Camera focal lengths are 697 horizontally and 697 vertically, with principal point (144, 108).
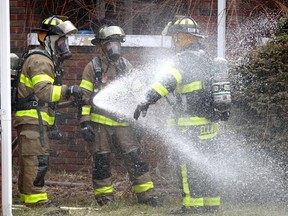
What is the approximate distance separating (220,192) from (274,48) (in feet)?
5.71

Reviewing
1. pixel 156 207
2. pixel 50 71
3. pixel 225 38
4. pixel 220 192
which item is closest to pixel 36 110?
pixel 50 71

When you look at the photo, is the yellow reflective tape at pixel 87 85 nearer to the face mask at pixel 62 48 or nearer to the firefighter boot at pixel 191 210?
the face mask at pixel 62 48

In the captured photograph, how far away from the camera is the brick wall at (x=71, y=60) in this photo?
9.29m

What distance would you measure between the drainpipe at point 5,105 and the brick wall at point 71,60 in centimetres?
306

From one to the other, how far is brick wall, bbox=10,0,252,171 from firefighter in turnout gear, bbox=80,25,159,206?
1462 millimetres

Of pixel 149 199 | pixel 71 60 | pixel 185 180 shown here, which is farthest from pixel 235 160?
pixel 71 60

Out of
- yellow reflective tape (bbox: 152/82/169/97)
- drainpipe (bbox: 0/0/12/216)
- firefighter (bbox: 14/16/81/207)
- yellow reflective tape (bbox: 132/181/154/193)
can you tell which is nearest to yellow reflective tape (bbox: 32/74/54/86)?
firefighter (bbox: 14/16/81/207)

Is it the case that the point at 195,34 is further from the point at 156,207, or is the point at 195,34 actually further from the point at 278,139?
the point at 156,207

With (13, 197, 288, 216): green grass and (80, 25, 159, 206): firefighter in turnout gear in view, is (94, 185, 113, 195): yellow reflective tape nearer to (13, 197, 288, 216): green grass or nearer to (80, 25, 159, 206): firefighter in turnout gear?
(80, 25, 159, 206): firefighter in turnout gear

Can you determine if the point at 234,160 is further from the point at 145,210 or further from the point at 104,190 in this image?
the point at 104,190

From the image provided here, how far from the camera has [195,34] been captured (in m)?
7.38

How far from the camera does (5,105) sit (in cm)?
638

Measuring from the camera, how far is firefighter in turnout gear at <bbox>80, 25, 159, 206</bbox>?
7793 mm

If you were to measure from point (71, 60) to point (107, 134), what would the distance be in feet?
6.34
